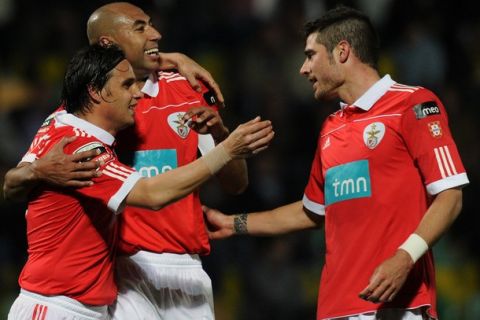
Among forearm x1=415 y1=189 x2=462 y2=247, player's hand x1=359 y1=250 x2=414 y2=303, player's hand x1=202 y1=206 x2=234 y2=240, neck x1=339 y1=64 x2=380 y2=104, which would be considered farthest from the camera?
player's hand x1=202 y1=206 x2=234 y2=240

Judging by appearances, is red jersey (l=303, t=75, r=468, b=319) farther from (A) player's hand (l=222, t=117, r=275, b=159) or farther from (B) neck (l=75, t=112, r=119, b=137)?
(B) neck (l=75, t=112, r=119, b=137)

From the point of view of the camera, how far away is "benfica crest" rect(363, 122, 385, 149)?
16.4 ft

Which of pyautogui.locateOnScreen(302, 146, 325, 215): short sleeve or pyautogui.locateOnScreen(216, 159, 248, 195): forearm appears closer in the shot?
pyautogui.locateOnScreen(302, 146, 325, 215): short sleeve

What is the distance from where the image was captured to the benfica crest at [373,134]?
4.99 m

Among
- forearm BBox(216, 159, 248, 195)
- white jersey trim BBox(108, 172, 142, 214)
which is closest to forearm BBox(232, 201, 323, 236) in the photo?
forearm BBox(216, 159, 248, 195)

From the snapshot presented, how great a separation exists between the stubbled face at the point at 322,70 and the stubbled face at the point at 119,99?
2.94 feet

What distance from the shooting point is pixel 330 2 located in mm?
10539

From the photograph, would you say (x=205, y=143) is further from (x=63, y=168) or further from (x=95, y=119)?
(x=63, y=168)

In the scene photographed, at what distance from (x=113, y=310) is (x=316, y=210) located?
114cm

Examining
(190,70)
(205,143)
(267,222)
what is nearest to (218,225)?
(267,222)

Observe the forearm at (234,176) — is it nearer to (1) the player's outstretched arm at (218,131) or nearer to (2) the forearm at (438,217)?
(1) the player's outstretched arm at (218,131)

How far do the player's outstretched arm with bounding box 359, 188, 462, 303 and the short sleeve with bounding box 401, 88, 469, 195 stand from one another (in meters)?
0.06

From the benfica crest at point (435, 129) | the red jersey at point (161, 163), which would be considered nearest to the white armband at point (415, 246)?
the benfica crest at point (435, 129)

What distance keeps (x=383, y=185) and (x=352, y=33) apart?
0.81m
